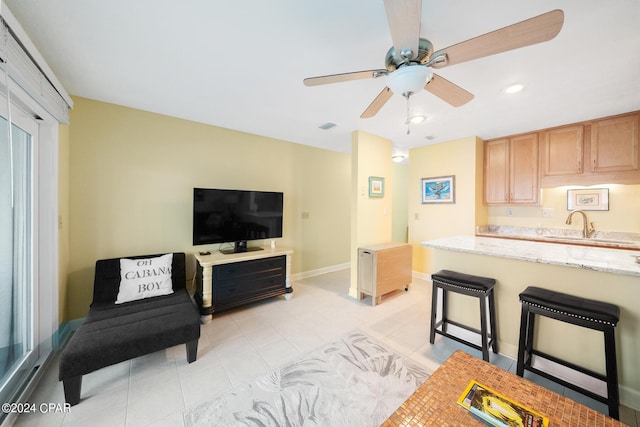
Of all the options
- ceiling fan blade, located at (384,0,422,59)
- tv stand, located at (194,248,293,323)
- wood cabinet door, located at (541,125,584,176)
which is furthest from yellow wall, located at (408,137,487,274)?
ceiling fan blade, located at (384,0,422,59)

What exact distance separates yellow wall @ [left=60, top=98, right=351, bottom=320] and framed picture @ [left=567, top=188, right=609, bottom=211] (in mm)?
4181

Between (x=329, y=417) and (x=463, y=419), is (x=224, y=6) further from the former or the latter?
(x=329, y=417)

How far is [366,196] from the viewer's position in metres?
3.52

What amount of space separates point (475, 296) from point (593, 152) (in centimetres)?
280

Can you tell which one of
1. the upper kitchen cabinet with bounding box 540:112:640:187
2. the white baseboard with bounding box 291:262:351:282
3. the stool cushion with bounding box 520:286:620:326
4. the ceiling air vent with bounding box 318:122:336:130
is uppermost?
the ceiling air vent with bounding box 318:122:336:130

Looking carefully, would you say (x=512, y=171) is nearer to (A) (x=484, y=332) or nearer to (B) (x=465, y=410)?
(A) (x=484, y=332)

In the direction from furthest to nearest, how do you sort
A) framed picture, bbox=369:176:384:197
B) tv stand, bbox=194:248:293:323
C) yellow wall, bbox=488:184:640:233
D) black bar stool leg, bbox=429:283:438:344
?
framed picture, bbox=369:176:384:197 < yellow wall, bbox=488:184:640:233 < tv stand, bbox=194:248:293:323 < black bar stool leg, bbox=429:283:438:344

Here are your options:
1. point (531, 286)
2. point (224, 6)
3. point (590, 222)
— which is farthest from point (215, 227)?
point (590, 222)

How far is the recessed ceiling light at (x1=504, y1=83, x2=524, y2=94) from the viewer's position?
6.93 feet

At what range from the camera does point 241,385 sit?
1724 mm

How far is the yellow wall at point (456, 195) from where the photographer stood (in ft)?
12.0

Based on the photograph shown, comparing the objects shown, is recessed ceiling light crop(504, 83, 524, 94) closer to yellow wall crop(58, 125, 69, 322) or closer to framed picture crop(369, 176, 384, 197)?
framed picture crop(369, 176, 384, 197)

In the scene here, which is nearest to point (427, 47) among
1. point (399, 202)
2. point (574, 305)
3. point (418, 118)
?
point (418, 118)

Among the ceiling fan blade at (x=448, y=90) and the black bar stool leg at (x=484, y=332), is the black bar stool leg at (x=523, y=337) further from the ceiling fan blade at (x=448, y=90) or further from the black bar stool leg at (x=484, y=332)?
the ceiling fan blade at (x=448, y=90)
